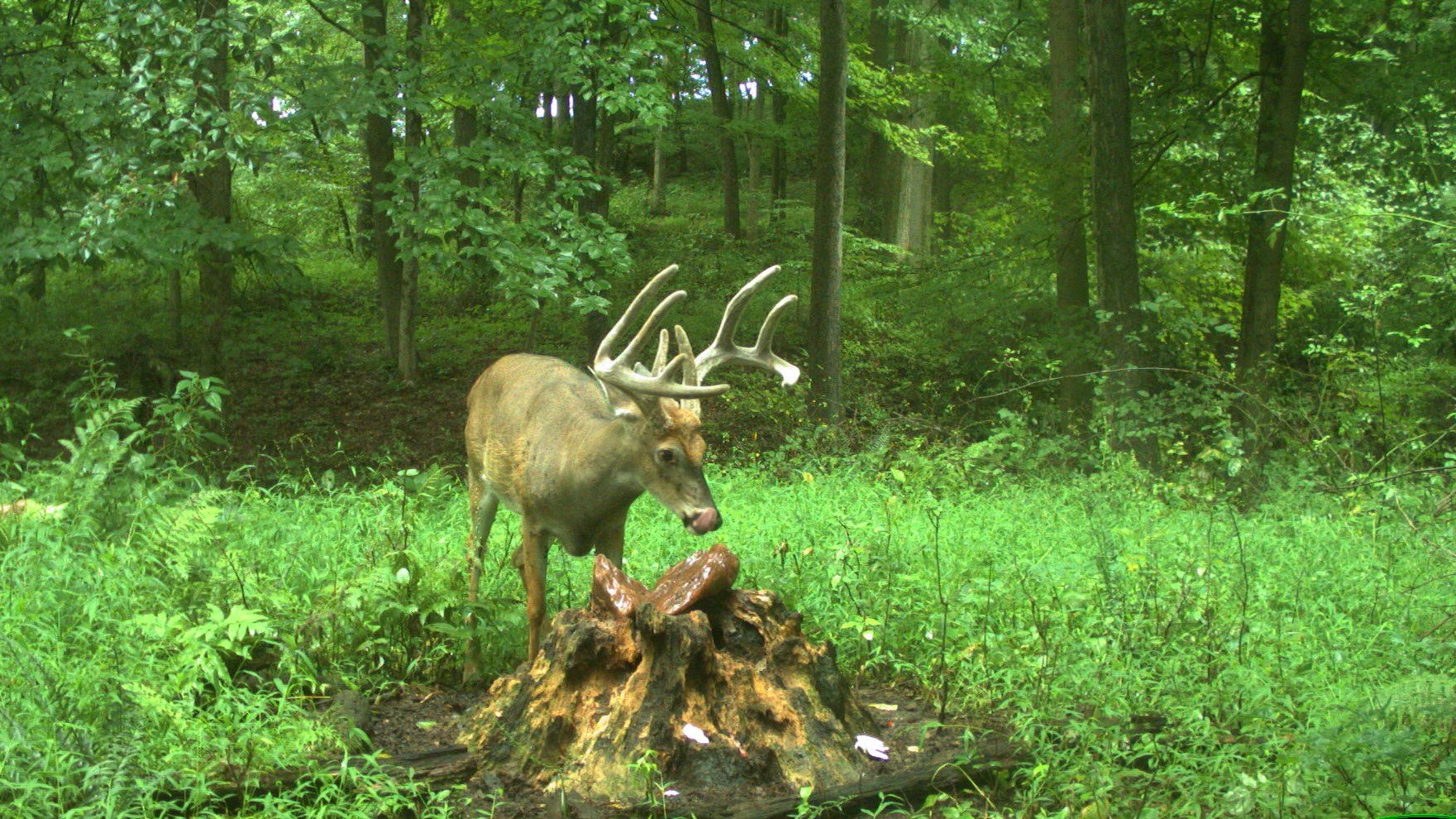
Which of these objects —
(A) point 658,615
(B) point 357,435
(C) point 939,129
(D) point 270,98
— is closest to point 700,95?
(C) point 939,129

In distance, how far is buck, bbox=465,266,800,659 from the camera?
218 inches

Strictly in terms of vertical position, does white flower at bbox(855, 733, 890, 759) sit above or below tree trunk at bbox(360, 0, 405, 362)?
below

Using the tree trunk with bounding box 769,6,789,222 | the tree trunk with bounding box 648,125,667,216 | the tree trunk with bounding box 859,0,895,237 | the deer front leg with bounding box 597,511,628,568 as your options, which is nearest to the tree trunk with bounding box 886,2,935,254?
the tree trunk with bounding box 859,0,895,237

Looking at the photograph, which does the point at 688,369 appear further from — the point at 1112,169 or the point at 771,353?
the point at 1112,169

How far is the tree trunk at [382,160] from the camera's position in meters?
9.95

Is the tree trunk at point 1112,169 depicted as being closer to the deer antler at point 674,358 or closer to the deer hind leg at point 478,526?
the deer antler at point 674,358

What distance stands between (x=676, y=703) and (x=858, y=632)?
1519mm

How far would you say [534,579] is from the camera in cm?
586

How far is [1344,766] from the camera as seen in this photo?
12.7 feet

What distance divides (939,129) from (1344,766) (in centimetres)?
1545

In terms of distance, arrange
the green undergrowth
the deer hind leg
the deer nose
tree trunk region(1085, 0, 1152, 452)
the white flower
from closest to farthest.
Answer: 1. the green undergrowth
2. the white flower
3. the deer nose
4. the deer hind leg
5. tree trunk region(1085, 0, 1152, 452)

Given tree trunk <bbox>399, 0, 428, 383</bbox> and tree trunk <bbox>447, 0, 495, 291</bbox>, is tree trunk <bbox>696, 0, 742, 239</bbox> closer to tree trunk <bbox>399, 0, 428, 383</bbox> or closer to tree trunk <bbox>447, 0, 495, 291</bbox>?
tree trunk <bbox>447, 0, 495, 291</bbox>

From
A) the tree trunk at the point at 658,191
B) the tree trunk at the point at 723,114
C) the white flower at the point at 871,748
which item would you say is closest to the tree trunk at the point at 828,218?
the tree trunk at the point at 723,114

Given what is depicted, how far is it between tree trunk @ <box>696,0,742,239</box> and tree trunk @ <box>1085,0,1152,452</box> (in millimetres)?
5421
